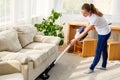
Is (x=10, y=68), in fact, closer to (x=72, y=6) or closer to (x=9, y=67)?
(x=9, y=67)

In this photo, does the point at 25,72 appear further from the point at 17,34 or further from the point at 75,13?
the point at 75,13

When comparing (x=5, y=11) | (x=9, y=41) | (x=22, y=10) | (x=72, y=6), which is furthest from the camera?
Answer: (x=72, y=6)

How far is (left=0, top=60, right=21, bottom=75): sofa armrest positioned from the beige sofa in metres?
0.01

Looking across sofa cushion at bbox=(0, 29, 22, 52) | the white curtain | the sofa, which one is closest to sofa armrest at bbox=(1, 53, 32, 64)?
the sofa

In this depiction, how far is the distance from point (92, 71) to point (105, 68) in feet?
1.08

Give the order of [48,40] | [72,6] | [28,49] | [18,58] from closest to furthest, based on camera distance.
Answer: [18,58] → [28,49] → [48,40] → [72,6]

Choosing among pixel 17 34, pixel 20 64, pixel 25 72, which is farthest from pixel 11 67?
pixel 17 34

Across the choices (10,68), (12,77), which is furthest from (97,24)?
(12,77)

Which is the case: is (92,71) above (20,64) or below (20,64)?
below

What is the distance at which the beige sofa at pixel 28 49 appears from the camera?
10.4 feet

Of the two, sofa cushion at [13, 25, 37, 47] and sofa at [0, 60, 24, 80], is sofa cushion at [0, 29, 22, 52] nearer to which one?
sofa cushion at [13, 25, 37, 47]

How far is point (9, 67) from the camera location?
9.37ft

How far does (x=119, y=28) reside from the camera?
5148 millimetres

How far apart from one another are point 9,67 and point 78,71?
1.80 metres
